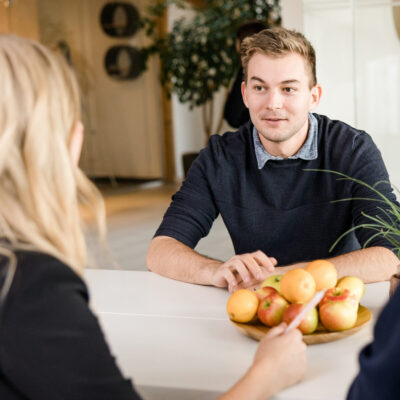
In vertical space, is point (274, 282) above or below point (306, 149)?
below

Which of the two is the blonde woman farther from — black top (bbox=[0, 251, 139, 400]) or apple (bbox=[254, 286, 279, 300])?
apple (bbox=[254, 286, 279, 300])

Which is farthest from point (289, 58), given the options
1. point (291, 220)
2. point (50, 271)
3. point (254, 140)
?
point (50, 271)

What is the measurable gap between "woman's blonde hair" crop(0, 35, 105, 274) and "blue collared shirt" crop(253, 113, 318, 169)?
3.70ft

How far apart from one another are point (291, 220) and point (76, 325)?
1.22 metres

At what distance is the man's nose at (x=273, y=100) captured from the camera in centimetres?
189

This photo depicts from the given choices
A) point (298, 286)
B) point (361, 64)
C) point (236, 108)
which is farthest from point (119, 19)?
point (298, 286)

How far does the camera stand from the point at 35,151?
2.63 ft

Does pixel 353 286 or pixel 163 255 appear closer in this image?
pixel 353 286

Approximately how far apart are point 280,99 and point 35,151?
122 cm

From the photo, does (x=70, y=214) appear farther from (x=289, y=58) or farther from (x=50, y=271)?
(x=289, y=58)

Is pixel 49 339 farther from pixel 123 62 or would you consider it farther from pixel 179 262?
pixel 123 62

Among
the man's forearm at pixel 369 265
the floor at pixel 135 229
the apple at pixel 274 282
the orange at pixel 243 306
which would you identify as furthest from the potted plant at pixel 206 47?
the orange at pixel 243 306

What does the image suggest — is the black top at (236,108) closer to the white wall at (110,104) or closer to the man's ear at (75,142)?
the man's ear at (75,142)

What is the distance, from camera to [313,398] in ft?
3.07
